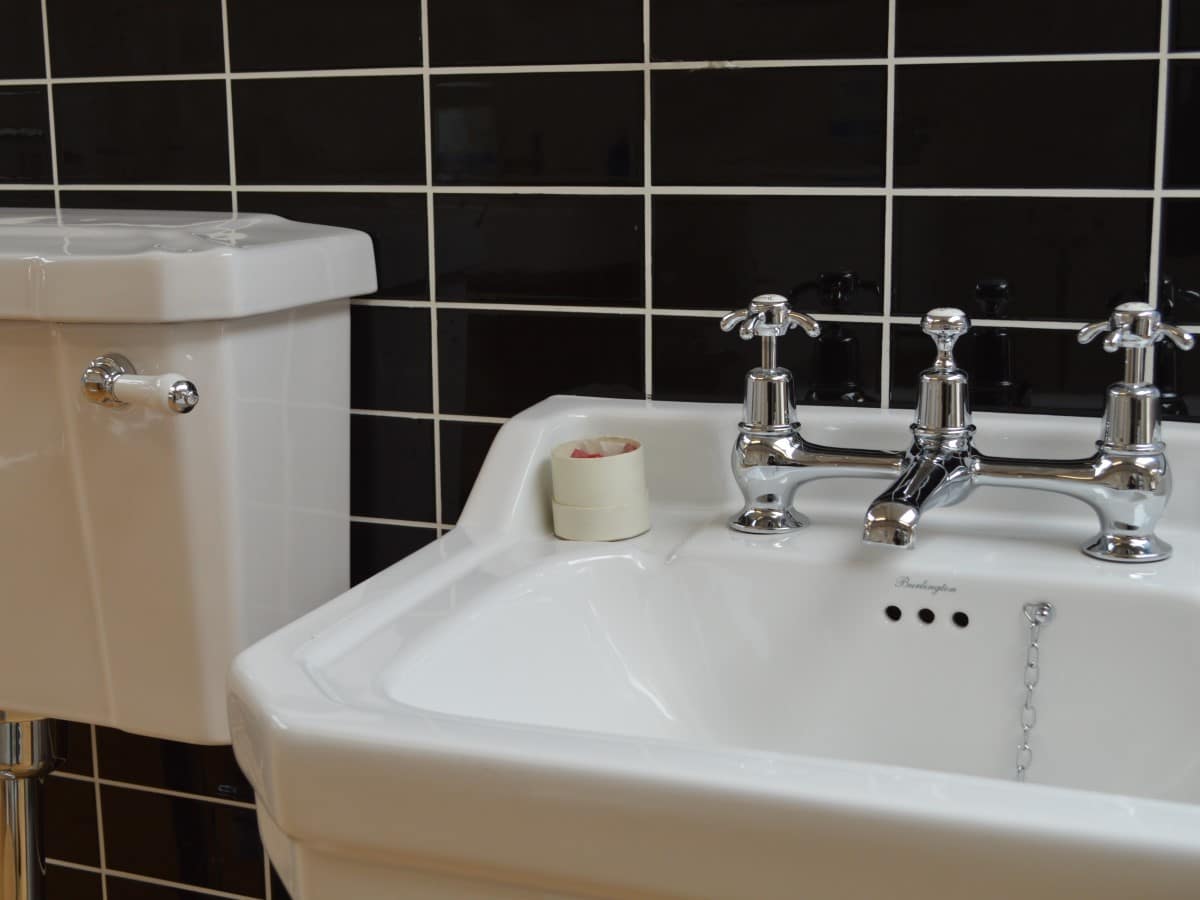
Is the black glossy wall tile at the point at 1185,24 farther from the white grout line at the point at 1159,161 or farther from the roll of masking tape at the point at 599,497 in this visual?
the roll of masking tape at the point at 599,497

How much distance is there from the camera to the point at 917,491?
80cm

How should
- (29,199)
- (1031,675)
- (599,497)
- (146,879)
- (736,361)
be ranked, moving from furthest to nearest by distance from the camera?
(146,879), (29,199), (736,361), (599,497), (1031,675)

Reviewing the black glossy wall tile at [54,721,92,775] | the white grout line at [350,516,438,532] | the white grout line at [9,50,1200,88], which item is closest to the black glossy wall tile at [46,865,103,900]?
the black glossy wall tile at [54,721,92,775]

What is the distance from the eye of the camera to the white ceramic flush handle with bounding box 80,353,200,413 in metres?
0.86

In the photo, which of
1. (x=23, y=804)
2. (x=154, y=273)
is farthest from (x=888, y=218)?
(x=23, y=804)

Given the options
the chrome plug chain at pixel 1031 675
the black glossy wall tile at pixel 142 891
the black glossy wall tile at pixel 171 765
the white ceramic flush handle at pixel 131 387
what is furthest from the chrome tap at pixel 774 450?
the black glossy wall tile at pixel 142 891

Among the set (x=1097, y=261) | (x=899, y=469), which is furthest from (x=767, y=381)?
(x=1097, y=261)

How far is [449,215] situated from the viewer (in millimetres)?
1063

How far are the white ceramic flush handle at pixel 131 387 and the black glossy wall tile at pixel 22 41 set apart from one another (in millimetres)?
418

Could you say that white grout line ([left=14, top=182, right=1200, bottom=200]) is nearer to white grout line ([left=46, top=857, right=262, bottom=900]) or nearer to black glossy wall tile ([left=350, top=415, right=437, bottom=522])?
black glossy wall tile ([left=350, top=415, right=437, bottom=522])

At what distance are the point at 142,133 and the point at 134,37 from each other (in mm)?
80

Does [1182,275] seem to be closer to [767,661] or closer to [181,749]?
[767,661]

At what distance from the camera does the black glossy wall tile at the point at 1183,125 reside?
0.86 m

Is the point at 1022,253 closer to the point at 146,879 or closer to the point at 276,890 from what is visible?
the point at 276,890
